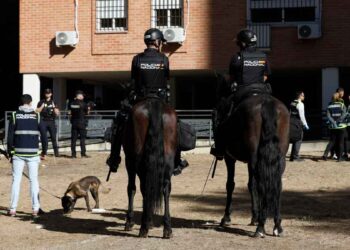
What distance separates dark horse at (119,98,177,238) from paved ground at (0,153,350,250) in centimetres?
45

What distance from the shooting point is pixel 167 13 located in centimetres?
2600

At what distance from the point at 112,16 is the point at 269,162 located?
61.4 feet

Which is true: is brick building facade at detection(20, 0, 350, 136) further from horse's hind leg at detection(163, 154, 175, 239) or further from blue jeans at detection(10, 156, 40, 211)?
horse's hind leg at detection(163, 154, 175, 239)

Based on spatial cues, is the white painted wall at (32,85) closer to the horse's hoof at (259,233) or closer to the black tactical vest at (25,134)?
the black tactical vest at (25,134)

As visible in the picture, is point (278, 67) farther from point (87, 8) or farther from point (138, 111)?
point (138, 111)

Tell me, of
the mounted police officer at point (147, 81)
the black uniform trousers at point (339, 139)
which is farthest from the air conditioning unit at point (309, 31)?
the mounted police officer at point (147, 81)

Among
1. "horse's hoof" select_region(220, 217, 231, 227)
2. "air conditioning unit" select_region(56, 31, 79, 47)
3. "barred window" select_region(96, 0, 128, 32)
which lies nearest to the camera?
"horse's hoof" select_region(220, 217, 231, 227)

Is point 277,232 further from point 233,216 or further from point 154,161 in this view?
point 233,216

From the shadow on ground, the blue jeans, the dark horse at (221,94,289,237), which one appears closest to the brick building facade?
the shadow on ground

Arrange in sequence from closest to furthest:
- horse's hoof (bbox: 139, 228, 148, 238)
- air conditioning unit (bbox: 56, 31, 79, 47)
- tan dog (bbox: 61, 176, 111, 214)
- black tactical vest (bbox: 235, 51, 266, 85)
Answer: horse's hoof (bbox: 139, 228, 148, 238) < black tactical vest (bbox: 235, 51, 266, 85) < tan dog (bbox: 61, 176, 111, 214) < air conditioning unit (bbox: 56, 31, 79, 47)

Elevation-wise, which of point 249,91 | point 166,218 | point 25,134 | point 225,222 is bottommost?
point 225,222

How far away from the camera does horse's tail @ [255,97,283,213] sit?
8445 mm

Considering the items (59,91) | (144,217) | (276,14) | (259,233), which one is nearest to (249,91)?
(259,233)

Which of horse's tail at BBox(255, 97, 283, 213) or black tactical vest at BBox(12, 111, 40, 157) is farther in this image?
black tactical vest at BBox(12, 111, 40, 157)
